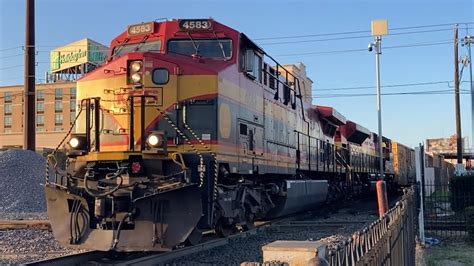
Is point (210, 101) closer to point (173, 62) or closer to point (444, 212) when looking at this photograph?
point (173, 62)

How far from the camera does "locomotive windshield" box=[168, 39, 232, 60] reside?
33.7 ft

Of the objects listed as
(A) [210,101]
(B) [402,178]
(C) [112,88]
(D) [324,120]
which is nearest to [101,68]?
(C) [112,88]

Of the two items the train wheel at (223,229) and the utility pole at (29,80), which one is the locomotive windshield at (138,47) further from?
the utility pole at (29,80)

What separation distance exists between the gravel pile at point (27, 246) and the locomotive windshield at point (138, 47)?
3.96 meters

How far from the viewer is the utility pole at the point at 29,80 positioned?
89.8 ft

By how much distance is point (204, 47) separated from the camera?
1033cm

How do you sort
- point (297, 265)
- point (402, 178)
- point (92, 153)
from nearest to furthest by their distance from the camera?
point (297, 265)
point (92, 153)
point (402, 178)

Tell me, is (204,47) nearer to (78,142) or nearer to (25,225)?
(78,142)

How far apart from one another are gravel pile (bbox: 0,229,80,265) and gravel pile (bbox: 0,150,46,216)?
6.28m

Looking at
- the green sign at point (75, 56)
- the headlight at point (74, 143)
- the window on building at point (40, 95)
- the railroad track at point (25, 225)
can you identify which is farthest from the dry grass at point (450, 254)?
the window on building at point (40, 95)

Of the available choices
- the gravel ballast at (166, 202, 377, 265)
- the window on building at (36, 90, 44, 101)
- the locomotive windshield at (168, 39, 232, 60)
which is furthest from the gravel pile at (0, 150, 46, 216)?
the window on building at (36, 90, 44, 101)

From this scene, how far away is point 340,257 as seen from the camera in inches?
116

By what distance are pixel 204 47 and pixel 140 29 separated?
1470 millimetres

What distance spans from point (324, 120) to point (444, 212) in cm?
614
